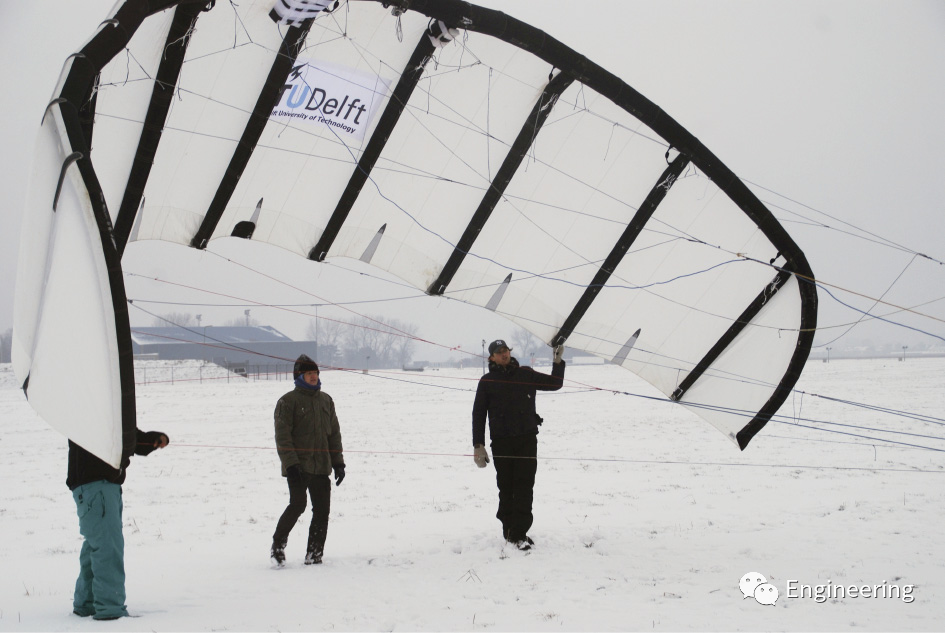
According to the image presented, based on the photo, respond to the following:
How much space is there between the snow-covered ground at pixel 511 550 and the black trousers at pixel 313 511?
0.71 ft

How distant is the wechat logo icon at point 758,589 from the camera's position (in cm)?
454

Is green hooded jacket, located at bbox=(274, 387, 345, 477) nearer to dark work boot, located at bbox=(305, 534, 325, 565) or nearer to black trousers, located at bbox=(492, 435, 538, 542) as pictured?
dark work boot, located at bbox=(305, 534, 325, 565)

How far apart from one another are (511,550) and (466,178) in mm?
3410

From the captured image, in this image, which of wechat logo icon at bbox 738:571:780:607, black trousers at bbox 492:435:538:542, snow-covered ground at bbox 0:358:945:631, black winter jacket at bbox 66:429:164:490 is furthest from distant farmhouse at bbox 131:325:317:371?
wechat logo icon at bbox 738:571:780:607

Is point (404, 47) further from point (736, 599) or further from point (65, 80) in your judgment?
point (736, 599)

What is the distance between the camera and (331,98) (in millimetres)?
6176

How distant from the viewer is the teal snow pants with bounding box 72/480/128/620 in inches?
160

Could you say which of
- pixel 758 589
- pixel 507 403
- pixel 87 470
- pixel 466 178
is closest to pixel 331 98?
pixel 466 178

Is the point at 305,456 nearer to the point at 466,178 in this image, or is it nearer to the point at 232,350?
the point at 466,178

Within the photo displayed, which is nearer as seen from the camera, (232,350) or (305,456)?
(305,456)

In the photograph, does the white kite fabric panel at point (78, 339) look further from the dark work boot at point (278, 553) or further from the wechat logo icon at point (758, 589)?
the wechat logo icon at point (758, 589)

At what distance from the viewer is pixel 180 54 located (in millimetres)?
5531

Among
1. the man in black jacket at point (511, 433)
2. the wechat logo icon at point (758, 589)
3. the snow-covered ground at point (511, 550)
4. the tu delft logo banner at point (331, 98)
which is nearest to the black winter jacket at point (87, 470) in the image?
the snow-covered ground at point (511, 550)

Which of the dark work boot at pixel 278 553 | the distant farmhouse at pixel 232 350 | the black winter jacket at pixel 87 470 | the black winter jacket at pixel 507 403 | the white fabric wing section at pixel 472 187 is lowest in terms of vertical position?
the distant farmhouse at pixel 232 350
